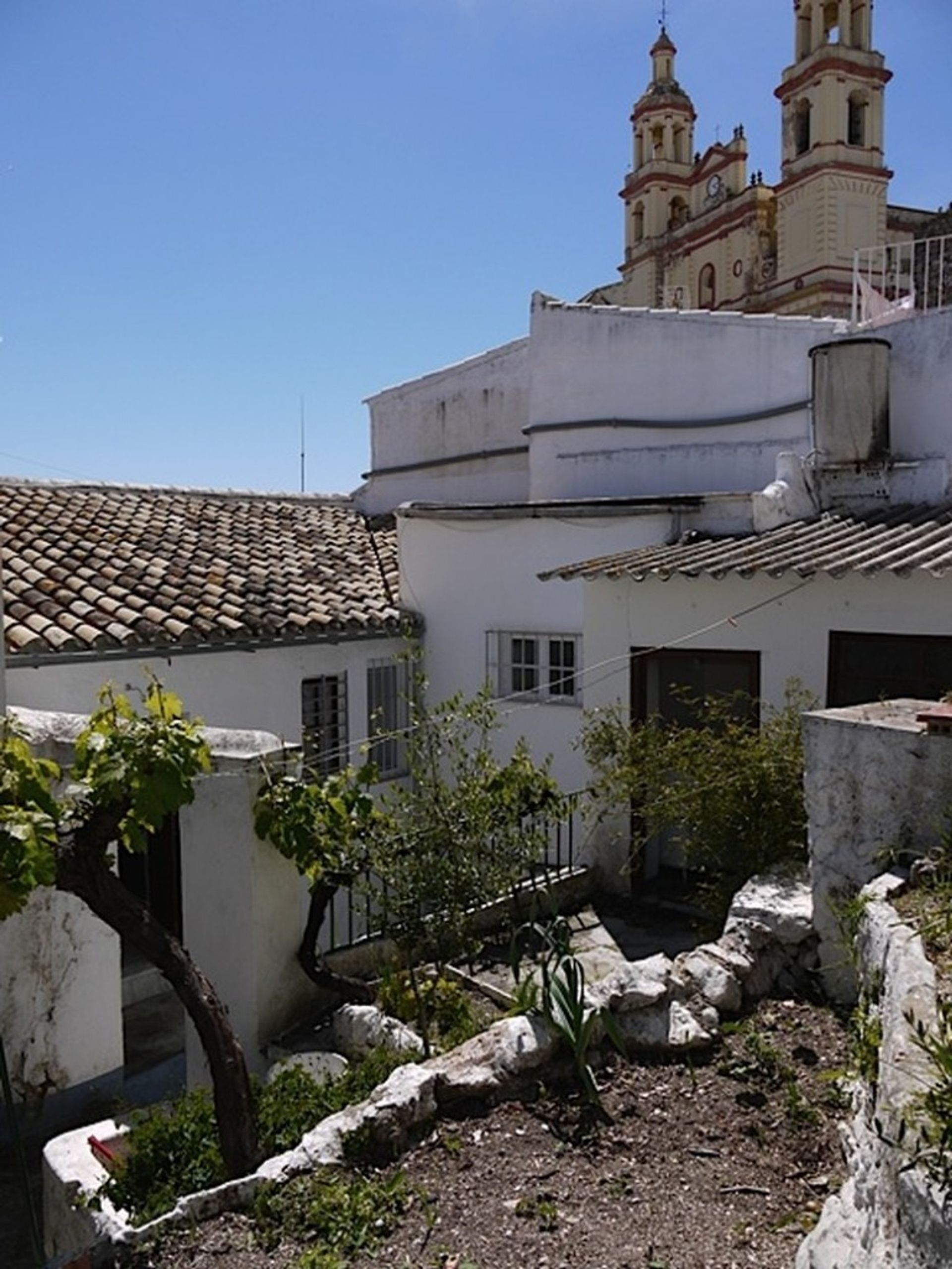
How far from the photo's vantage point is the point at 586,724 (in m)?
10.9

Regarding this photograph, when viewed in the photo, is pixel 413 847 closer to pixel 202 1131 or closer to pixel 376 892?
pixel 376 892

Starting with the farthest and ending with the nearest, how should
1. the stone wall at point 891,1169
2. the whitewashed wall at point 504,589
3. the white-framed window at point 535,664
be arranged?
the white-framed window at point 535,664, the whitewashed wall at point 504,589, the stone wall at point 891,1169

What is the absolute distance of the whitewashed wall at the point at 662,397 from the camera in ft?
46.7

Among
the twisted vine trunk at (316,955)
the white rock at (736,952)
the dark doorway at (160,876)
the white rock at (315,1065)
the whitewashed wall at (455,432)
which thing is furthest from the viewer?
the whitewashed wall at (455,432)

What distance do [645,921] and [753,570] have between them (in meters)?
3.97

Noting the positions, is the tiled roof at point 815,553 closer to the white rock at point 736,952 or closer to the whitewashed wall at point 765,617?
the whitewashed wall at point 765,617

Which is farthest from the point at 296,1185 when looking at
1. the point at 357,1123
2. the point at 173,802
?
the point at 173,802

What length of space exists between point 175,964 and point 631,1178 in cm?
258

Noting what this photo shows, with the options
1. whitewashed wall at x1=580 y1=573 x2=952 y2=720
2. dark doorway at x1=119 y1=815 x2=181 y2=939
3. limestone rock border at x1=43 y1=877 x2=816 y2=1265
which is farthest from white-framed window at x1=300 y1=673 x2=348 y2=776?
limestone rock border at x1=43 y1=877 x2=816 y2=1265

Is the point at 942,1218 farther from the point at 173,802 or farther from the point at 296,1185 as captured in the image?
the point at 173,802

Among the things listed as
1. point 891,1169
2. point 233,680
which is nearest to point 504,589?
point 233,680

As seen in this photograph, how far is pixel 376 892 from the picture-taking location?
7.29m

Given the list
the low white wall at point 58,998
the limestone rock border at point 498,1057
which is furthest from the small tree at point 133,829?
A: the low white wall at point 58,998

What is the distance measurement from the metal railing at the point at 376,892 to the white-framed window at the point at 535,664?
83.1 inches
